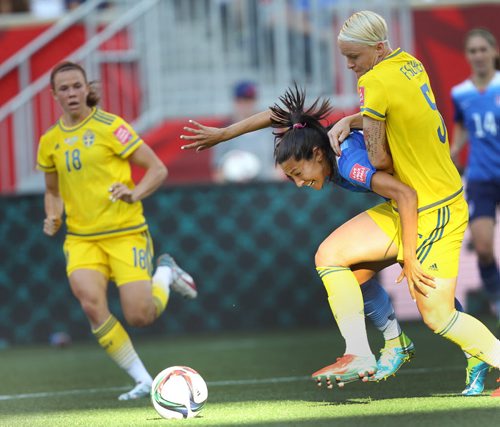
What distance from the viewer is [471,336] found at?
5891 mm

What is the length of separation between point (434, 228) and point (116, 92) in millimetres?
8816

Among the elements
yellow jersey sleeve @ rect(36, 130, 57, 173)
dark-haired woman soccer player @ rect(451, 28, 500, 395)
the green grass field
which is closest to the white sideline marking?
the green grass field

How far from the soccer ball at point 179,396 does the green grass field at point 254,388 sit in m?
0.08

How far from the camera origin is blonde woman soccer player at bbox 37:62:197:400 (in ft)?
25.0

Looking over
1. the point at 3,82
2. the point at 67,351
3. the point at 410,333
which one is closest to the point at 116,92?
the point at 3,82

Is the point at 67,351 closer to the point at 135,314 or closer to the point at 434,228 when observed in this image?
the point at 135,314

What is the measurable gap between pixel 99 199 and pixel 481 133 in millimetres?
3411

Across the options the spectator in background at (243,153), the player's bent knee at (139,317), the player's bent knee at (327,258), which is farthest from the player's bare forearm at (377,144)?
the spectator in background at (243,153)

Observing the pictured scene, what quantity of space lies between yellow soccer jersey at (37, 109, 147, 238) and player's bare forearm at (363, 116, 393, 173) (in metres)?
2.26

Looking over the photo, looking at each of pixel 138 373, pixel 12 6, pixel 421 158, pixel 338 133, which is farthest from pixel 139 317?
pixel 12 6

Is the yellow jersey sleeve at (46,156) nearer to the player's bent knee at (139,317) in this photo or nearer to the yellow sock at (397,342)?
the player's bent knee at (139,317)

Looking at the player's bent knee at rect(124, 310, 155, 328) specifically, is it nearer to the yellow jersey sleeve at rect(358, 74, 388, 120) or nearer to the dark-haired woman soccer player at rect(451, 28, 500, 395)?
the yellow jersey sleeve at rect(358, 74, 388, 120)

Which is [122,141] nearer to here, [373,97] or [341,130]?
[341,130]

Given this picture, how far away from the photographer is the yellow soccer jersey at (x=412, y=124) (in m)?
5.74
